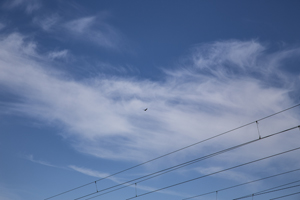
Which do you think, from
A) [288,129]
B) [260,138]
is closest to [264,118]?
[260,138]

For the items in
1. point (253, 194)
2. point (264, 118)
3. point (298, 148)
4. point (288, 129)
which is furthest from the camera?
point (253, 194)

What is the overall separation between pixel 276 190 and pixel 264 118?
667 cm

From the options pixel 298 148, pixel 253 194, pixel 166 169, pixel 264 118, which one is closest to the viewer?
pixel 298 148

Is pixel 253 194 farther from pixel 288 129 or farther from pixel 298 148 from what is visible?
pixel 288 129

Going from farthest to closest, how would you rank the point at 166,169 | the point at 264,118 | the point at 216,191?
the point at 216,191 < the point at 166,169 < the point at 264,118

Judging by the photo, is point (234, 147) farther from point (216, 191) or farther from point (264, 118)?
point (216, 191)

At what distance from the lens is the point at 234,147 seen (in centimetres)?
1997

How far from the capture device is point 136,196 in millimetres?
28781

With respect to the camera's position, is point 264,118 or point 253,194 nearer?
point 264,118

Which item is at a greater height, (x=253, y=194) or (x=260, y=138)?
(x=260, y=138)

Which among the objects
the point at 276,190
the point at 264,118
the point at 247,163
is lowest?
the point at 276,190

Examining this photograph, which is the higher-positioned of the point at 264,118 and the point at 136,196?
the point at 264,118

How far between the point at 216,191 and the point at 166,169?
8.39 metres

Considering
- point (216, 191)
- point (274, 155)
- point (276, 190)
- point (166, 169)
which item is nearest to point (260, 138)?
point (274, 155)
